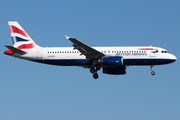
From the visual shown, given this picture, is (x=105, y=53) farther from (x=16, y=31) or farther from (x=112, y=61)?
→ (x=16, y=31)

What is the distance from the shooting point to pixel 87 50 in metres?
45.6

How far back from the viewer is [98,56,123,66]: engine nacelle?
45.4 metres

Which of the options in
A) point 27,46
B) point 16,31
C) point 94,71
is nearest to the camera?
point 94,71

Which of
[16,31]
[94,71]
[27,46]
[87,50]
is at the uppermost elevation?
[16,31]

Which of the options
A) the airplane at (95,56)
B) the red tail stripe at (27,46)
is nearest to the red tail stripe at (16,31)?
the red tail stripe at (27,46)

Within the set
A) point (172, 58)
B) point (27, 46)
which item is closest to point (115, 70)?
point (172, 58)

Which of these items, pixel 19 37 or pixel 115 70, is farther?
pixel 19 37

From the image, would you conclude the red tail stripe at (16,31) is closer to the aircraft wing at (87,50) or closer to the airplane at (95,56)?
the airplane at (95,56)

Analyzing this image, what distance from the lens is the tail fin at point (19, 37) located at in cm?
5075

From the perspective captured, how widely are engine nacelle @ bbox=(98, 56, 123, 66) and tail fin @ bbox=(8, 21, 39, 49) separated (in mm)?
12056

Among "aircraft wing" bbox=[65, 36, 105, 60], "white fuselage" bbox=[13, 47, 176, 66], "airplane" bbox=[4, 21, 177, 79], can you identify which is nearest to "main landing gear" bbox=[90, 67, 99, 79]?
"airplane" bbox=[4, 21, 177, 79]

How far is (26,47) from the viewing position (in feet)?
166

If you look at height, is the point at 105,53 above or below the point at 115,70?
above

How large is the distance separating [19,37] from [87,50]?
12806 mm
